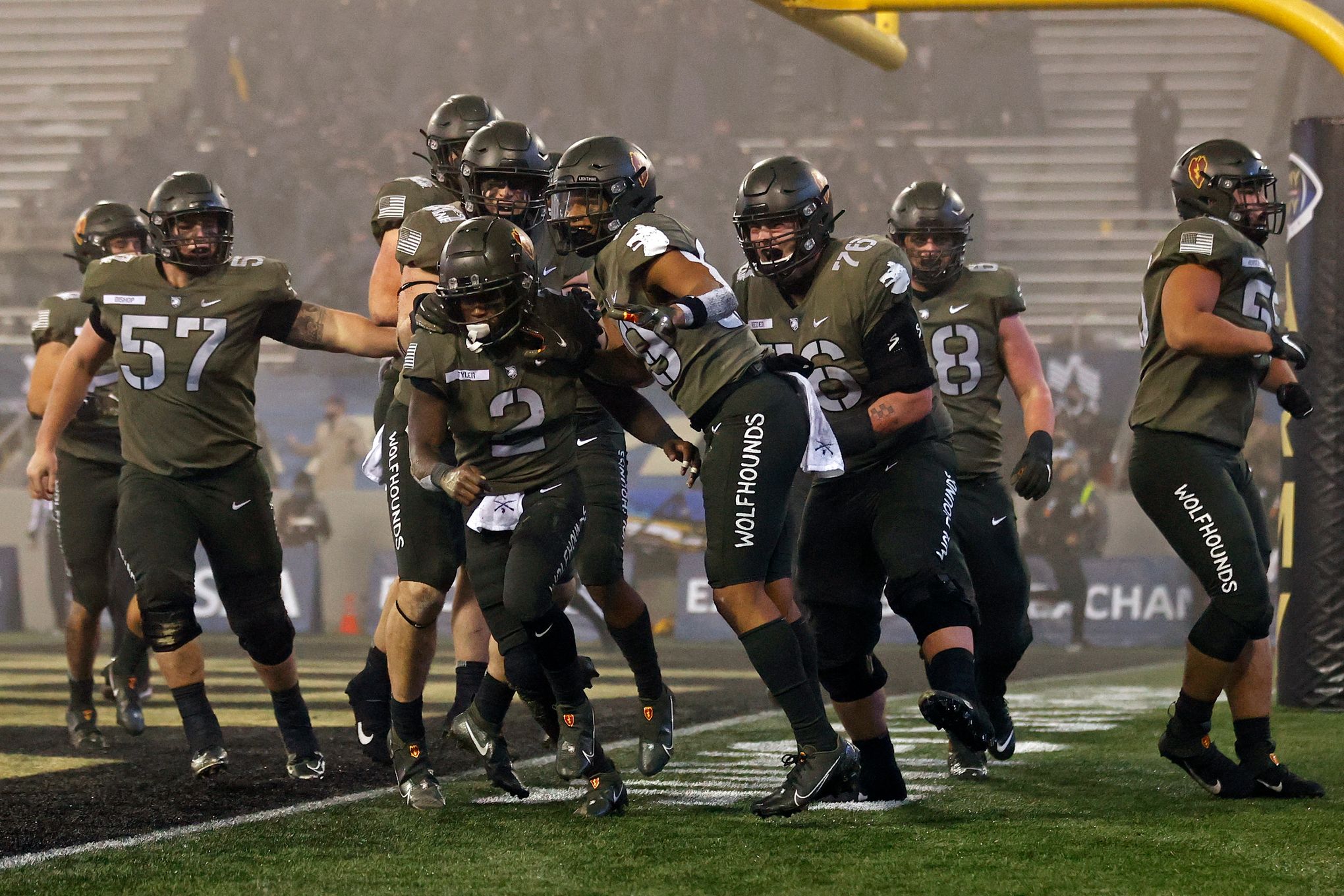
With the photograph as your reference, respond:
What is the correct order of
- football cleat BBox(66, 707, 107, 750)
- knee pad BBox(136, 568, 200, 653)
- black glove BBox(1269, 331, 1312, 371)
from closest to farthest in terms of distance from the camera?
black glove BBox(1269, 331, 1312, 371), knee pad BBox(136, 568, 200, 653), football cleat BBox(66, 707, 107, 750)

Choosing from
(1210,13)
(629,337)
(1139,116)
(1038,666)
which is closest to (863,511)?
(629,337)

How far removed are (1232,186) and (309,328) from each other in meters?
2.86

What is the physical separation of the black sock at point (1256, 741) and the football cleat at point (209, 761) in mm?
2928

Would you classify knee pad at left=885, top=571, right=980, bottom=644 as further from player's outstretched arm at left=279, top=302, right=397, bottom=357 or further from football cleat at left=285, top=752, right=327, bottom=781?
football cleat at left=285, top=752, right=327, bottom=781

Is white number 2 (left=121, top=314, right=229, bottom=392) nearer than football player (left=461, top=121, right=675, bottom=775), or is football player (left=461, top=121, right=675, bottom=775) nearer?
football player (left=461, top=121, right=675, bottom=775)

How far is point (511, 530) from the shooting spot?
14.6 ft

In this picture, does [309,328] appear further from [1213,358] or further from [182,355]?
[1213,358]

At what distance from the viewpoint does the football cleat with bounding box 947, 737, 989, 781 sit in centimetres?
522

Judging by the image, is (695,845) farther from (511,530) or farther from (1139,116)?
(1139,116)

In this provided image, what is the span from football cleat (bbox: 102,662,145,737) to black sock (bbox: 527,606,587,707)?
9.03ft

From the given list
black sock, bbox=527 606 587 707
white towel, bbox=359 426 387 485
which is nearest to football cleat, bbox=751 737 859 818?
black sock, bbox=527 606 587 707

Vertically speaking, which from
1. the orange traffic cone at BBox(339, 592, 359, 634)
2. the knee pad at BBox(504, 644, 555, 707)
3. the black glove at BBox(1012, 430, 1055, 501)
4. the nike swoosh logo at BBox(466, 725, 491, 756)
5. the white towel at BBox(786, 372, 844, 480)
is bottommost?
the orange traffic cone at BBox(339, 592, 359, 634)

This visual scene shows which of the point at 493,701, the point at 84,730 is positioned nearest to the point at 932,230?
the point at 493,701

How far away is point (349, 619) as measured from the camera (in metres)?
13.7
